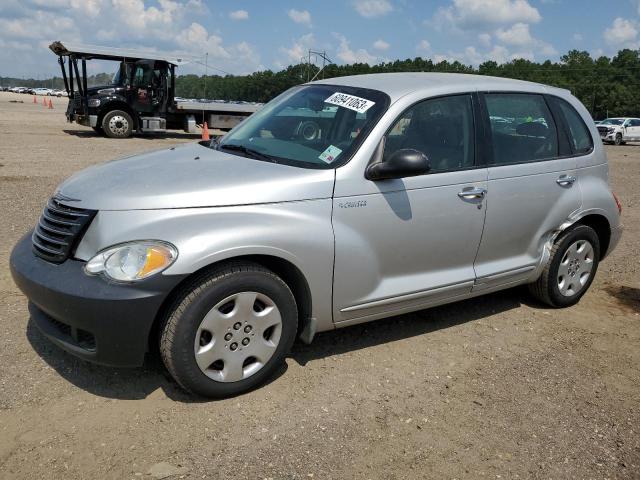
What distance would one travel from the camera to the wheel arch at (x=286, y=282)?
305 cm

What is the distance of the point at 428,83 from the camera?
409cm

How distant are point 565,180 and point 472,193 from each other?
3.49 ft

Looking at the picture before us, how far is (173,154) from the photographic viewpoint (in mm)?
4023

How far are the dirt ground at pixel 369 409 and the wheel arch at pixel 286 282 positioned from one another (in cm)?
34

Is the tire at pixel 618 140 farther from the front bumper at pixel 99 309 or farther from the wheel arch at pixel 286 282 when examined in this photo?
the front bumper at pixel 99 309

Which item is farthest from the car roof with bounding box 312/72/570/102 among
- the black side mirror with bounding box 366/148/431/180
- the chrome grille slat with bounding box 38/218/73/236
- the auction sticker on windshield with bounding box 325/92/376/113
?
the chrome grille slat with bounding box 38/218/73/236

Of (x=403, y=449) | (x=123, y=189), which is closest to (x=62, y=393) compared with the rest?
(x=123, y=189)

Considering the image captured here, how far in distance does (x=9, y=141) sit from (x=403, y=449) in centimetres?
1673

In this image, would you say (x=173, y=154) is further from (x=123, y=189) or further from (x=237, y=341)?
(x=237, y=341)

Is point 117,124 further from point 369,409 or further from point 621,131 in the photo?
point 621,131

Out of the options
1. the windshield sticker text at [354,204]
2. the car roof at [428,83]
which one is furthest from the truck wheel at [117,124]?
the windshield sticker text at [354,204]

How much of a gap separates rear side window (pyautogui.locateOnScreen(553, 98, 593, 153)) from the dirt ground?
4.69 feet

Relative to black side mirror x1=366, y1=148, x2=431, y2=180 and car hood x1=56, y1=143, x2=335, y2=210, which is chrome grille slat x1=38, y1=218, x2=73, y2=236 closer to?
car hood x1=56, y1=143, x2=335, y2=210

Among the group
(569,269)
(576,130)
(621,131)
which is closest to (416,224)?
(569,269)
